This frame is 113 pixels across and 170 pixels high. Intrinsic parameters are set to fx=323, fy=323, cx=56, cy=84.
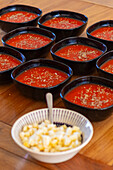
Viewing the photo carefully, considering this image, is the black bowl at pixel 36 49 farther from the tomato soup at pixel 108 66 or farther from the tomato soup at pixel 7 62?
the tomato soup at pixel 108 66

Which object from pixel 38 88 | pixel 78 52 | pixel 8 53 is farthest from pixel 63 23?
pixel 38 88

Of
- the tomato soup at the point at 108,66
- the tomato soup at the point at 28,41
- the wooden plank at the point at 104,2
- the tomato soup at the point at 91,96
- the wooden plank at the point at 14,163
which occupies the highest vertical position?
the tomato soup at the point at 91,96

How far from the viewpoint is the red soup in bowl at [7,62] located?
5.94ft

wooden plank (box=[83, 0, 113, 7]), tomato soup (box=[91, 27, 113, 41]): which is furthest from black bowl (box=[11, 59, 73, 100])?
wooden plank (box=[83, 0, 113, 7])

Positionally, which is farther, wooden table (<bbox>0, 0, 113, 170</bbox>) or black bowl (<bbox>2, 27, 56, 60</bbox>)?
black bowl (<bbox>2, 27, 56, 60</bbox>)

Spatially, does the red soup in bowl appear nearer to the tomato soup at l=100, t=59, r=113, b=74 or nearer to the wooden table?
the wooden table

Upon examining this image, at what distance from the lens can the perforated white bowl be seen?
1.18 metres

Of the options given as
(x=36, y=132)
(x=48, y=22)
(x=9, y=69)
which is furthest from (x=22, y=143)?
(x=48, y=22)

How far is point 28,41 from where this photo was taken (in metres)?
2.08

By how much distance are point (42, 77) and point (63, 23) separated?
0.76m

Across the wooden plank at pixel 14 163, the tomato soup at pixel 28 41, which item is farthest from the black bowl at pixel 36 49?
the wooden plank at pixel 14 163

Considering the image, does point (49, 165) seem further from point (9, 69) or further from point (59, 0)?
point (59, 0)

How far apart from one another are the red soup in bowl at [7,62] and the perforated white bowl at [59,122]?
51 centimetres

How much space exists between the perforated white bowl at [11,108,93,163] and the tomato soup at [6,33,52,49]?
0.73m
